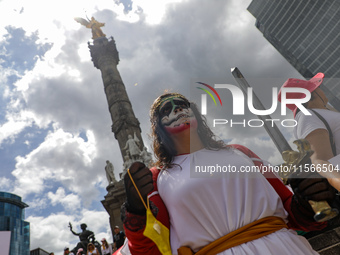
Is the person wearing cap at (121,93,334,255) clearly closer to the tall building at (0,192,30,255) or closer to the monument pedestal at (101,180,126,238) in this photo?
the monument pedestal at (101,180,126,238)

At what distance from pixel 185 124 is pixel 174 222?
0.70 metres

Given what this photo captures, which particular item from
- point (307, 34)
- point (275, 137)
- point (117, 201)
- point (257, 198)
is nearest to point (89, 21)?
point (117, 201)

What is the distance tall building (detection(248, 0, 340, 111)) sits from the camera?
47.2 m

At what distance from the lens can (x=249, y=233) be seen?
4.66 feet

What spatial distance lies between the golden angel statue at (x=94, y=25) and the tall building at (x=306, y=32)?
134 feet

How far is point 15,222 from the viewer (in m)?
62.5

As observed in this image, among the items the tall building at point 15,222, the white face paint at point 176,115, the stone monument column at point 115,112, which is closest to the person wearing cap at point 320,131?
the white face paint at point 176,115

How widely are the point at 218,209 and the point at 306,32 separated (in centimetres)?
6040

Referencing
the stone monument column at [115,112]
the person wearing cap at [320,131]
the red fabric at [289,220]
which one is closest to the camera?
the red fabric at [289,220]

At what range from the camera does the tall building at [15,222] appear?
59.8m

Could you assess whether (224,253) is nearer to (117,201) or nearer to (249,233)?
(249,233)

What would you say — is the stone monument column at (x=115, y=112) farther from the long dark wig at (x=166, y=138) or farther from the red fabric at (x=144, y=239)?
the red fabric at (x=144, y=239)

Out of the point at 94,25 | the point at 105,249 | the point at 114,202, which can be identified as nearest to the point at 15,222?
the point at 94,25

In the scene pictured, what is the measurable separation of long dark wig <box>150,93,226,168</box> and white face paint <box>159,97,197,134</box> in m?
0.05
